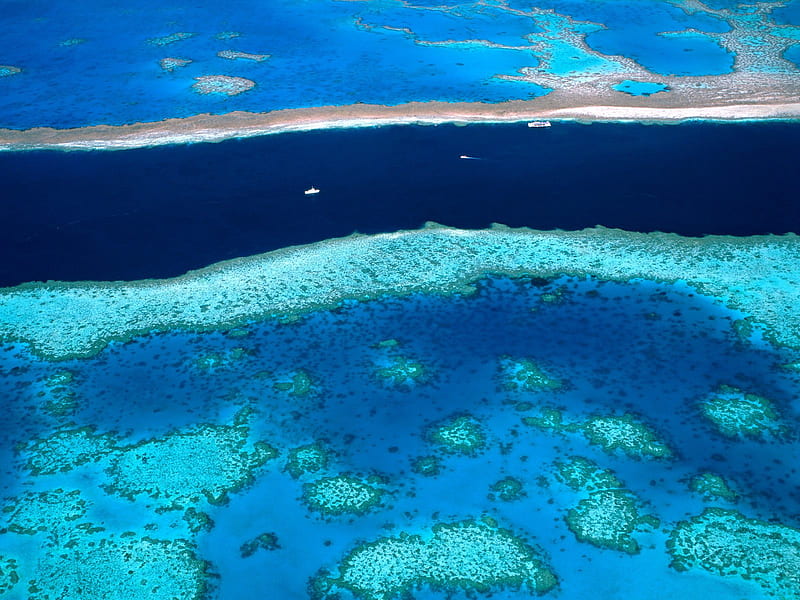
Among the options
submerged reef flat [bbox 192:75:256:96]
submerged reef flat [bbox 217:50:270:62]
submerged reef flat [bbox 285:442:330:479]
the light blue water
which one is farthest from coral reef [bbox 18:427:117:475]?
submerged reef flat [bbox 217:50:270:62]

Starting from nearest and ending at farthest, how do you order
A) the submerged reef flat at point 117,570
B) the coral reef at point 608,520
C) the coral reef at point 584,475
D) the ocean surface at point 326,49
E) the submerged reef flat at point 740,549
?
the submerged reef flat at point 740,549 → the submerged reef flat at point 117,570 → the coral reef at point 608,520 → the coral reef at point 584,475 → the ocean surface at point 326,49

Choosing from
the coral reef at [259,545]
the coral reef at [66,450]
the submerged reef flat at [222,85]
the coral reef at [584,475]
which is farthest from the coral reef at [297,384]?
the submerged reef flat at [222,85]

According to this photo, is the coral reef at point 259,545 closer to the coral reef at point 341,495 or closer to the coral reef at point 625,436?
the coral reef at point 341,495

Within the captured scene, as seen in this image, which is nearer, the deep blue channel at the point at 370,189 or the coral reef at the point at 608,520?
the coral reef at the point at 608,520

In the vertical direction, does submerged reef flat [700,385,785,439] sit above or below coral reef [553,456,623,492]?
A: above

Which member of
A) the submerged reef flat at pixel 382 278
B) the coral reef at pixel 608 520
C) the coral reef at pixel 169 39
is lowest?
the coral reef at pixel 608 520

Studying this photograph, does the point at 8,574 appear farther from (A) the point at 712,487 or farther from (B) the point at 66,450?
(A) the point at 712,487

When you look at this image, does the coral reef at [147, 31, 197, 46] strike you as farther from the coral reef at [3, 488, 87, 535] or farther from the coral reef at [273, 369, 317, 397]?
the coral reef at [3, 488, 87, 535]
